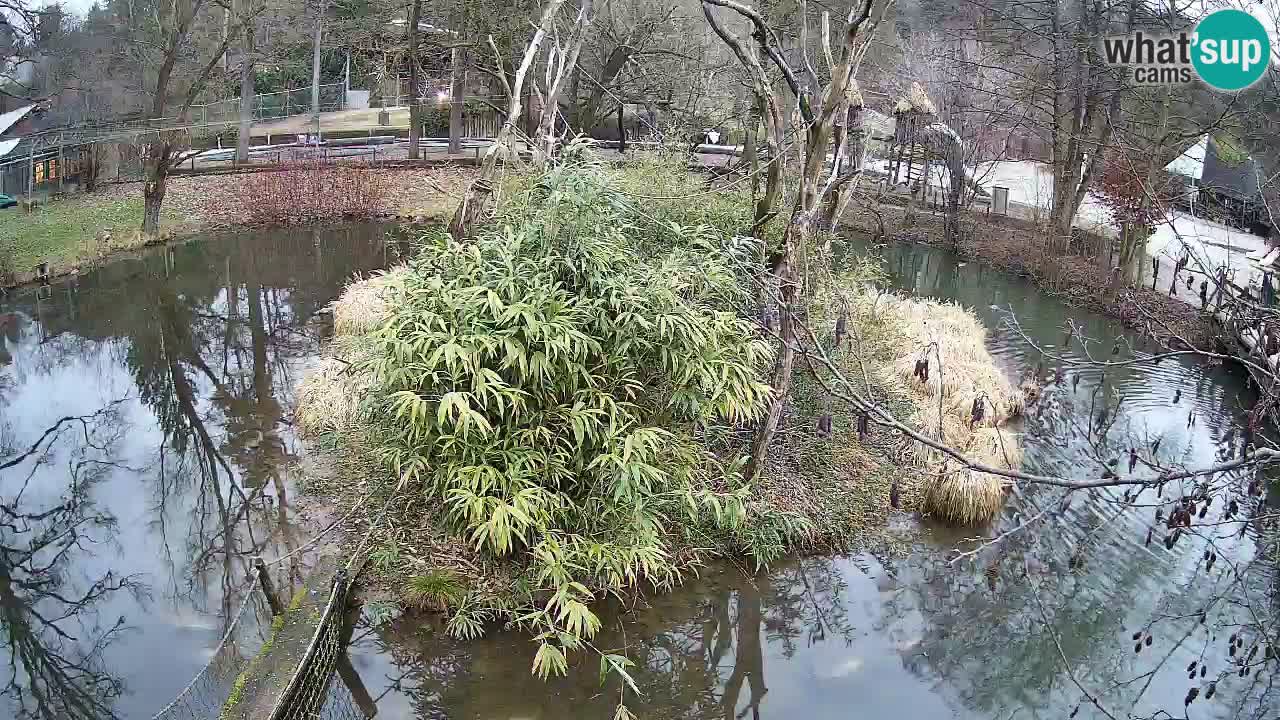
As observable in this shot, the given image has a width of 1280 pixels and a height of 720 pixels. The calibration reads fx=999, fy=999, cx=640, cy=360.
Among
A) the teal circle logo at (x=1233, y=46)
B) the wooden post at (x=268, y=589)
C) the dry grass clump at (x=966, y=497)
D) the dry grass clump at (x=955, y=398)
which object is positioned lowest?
the wooden post at (x=268, y=589)

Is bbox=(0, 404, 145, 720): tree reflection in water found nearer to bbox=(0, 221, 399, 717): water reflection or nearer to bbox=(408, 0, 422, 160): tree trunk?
bbox=(0, 221, 399, 717): water reflection

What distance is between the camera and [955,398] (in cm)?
886

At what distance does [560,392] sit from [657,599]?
156 cm

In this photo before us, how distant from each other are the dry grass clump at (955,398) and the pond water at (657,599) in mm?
335

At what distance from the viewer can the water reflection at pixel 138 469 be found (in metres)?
5.91

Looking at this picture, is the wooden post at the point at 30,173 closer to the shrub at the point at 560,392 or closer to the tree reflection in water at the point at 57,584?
the tree reflection in water at the point at 57,584

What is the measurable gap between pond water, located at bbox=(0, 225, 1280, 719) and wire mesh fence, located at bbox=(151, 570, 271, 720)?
248mm

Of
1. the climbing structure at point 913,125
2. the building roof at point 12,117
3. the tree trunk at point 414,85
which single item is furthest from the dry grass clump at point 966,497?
the building roof at point 12,117

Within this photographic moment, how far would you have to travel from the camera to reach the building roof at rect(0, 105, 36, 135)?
16766mm


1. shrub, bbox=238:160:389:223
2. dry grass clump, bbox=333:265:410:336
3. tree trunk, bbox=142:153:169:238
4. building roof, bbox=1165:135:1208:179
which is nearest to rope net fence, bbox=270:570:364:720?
dry grass clump, bbox=333:265:410:336

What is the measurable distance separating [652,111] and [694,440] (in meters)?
13.6

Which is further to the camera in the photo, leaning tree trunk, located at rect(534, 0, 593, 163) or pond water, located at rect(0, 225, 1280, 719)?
leaning tree trunk, located at rect(534, 0, 593, 163)

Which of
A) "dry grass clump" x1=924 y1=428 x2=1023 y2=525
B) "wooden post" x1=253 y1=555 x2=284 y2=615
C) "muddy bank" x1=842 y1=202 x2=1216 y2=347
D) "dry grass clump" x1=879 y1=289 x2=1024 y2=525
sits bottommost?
"wooden post" x1=253 y1=555 x2=284 y2=615

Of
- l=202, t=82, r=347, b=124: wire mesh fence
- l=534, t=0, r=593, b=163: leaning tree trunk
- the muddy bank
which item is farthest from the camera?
l=202, t=82, r=347, b=124: wire mesh fence
